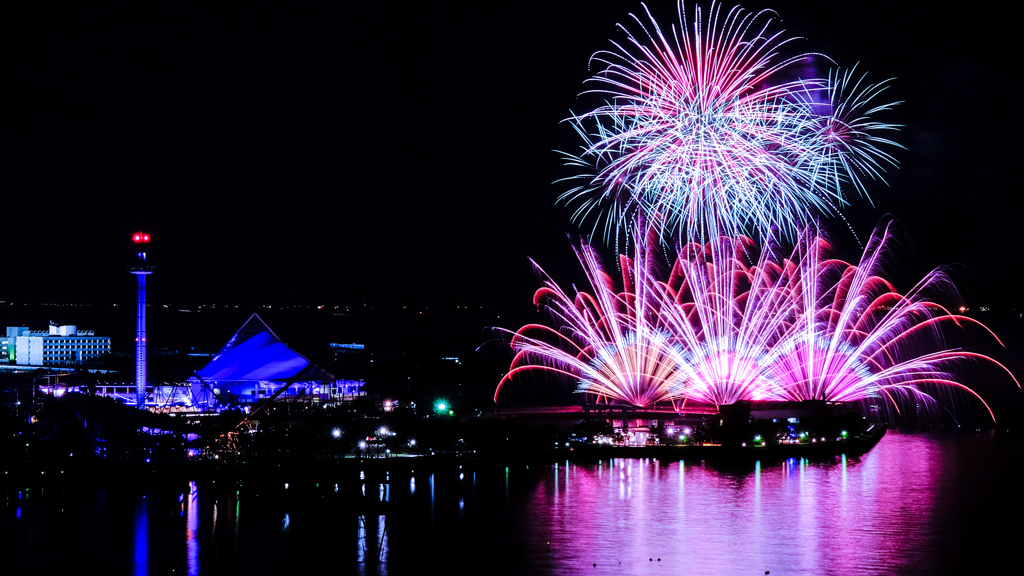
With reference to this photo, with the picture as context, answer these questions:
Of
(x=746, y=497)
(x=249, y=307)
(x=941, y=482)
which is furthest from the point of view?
(x=249, y=307)

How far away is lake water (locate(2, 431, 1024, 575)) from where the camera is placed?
16.4 metres

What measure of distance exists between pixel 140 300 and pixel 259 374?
209 inches

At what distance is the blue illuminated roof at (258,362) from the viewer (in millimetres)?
37750

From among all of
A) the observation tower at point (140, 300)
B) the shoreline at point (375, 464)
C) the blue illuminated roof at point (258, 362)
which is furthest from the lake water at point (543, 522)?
the blue illuminated roof at point (258, 362)

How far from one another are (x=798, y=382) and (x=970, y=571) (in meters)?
15.9

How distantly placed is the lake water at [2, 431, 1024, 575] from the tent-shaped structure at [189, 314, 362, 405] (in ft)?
38.1

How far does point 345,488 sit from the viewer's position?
23250 millimetres

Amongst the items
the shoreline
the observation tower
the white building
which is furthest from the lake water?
the white building

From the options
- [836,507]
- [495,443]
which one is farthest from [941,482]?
[495,443]

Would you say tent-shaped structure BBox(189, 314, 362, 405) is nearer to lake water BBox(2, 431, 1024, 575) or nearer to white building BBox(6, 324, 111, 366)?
lake water BBox(2, 431, 1024, 575)

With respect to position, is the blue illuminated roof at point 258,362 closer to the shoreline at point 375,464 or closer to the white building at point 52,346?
the shoreline at point 375,464

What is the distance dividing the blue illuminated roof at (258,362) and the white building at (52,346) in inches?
915

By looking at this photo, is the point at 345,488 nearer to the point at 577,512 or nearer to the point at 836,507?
the point at 577,512

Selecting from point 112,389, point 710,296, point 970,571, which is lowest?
point 970,571
